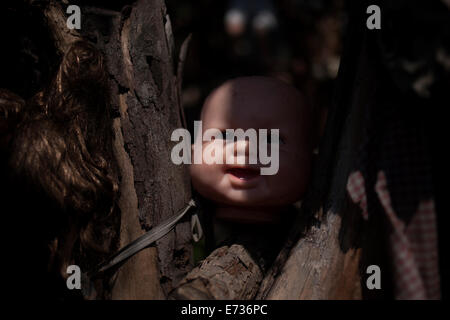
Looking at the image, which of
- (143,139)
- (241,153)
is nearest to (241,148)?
(241,153)

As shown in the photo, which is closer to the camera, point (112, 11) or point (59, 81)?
point (59, 81)

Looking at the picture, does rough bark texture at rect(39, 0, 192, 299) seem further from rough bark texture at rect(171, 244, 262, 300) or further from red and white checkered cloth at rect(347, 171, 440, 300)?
red and white checkered cloth at rect(347, 171, 440, 300)

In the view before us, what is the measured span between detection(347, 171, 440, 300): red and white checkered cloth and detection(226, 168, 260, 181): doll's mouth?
0.34m

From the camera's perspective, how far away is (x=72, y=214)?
1057mm

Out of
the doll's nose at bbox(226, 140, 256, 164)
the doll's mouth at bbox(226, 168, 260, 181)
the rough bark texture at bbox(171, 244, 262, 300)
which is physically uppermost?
the doll's nose at bbox(226, 140, 256, 164)

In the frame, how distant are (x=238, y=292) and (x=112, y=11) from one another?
849 millimetres

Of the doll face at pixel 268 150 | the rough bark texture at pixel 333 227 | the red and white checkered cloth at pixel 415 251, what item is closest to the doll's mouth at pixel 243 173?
the doll face at pixel 268 150

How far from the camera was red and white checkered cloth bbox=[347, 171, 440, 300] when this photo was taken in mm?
1008

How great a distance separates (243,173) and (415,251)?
482 mm

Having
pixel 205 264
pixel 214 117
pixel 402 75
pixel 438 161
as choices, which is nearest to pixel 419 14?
pixel 402 75

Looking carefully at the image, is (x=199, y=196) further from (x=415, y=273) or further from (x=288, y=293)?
(x=415, y=273)

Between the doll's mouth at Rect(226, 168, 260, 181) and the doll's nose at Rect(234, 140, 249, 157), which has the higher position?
the doll's nose at Rect(234, 140, 249, 157)

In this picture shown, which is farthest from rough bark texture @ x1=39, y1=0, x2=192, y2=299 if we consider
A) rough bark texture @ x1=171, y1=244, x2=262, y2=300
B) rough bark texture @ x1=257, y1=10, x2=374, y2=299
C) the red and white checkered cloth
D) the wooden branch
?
the red and white checkered cloth

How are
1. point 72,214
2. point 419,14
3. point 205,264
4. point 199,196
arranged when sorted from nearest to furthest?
point 419,14 → point 72,214 → point 205,264 → point 199,196
